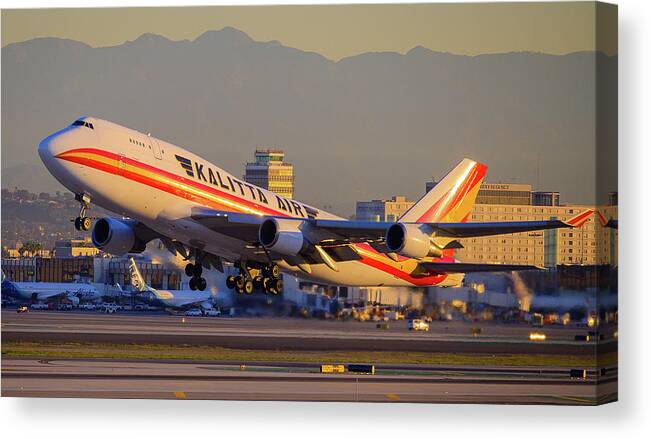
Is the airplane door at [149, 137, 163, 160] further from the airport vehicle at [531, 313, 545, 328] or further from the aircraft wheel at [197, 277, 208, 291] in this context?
the airport vehicle at [531, 313, 545, 328]

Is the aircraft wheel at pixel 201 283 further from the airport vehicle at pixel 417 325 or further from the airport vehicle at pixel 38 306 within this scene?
the airport vehicle at pixel 38 306

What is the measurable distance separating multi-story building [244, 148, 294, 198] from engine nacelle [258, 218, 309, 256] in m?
6.56

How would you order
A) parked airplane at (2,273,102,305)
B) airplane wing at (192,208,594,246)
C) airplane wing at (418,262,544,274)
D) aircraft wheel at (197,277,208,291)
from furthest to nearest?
parked airplane at (2,273,102,305), airplane wing at (418,262,544,274), aircraft wheel at (197,277,208,291), airplane wing at (192,208,594,246)

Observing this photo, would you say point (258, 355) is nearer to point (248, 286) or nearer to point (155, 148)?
point (248, 286)

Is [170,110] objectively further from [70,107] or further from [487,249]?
[487,249]

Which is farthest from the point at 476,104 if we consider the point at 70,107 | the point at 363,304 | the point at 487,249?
the point at 70,107

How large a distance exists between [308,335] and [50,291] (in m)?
11.9

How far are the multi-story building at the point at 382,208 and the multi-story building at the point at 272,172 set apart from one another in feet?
8.18

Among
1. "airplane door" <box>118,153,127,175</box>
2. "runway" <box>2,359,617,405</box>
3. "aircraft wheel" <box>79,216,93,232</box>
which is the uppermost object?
"airplane door" <box>118,153,127,175</box>

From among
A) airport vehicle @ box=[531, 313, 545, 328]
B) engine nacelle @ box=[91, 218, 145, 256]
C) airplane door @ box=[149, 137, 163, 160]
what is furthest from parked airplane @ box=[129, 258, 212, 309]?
airport vehicle @ box=[531, 313, 545, 328]

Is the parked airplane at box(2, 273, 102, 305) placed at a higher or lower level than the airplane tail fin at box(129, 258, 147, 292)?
lower

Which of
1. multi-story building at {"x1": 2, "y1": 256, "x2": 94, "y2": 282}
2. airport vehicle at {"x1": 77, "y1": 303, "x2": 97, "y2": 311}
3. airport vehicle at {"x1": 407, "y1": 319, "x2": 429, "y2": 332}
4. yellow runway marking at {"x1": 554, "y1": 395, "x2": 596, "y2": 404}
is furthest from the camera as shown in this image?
airport vehicle at {"x1": 77, "y1": 303, "x2": 97, "y2": 311}

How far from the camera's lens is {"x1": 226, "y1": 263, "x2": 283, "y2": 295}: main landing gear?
3669 centimetres

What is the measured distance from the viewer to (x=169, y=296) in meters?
46.8
